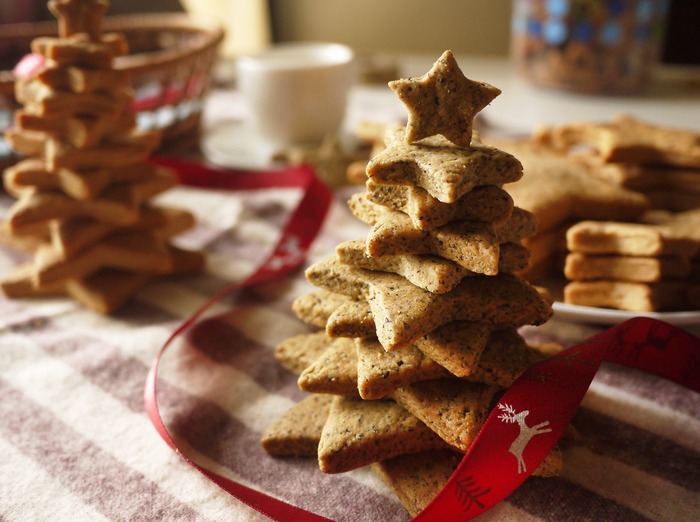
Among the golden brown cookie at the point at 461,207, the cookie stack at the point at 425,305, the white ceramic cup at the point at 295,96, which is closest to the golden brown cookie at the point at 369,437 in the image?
the cookie stack at the point at 425,305

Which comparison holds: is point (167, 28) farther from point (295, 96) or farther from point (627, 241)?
point (627, 241)

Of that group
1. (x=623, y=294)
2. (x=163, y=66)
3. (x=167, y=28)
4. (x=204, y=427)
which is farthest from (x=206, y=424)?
(x=167, y=28)

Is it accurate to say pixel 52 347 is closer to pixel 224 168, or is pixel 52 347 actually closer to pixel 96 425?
pixel 96 425

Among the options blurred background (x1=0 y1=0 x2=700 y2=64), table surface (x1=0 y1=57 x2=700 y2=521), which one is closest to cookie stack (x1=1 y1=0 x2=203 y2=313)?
table surface (x1=0 y1=57 x2=700 y2=521)

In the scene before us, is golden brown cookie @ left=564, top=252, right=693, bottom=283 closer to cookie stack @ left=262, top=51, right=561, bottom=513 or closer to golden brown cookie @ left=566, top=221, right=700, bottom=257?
golden brown cookie @ left=566, top=221, right=700, bottom=257

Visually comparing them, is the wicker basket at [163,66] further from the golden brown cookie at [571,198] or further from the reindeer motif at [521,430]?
the reindeer motif at [521,430]

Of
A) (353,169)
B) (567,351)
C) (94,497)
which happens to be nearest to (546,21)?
(353,169)
